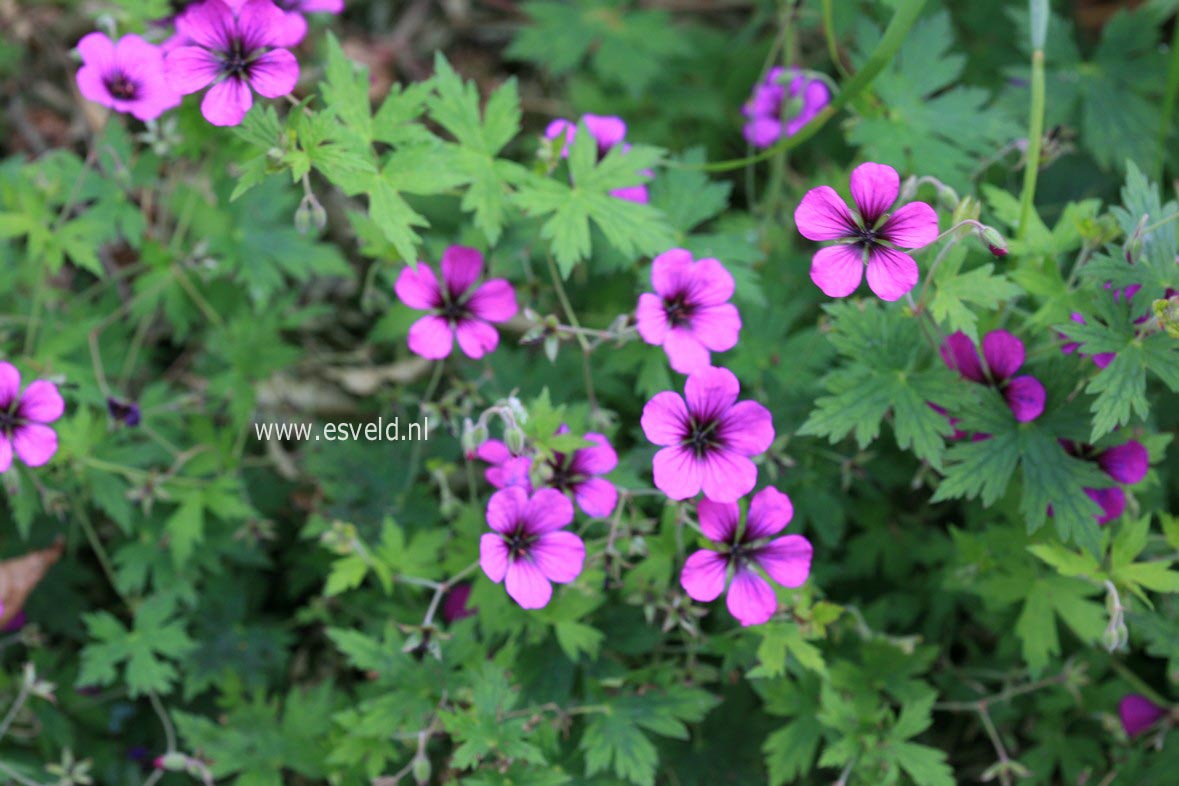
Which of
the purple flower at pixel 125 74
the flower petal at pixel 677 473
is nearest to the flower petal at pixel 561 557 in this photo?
the flower petal at pixel 677 473

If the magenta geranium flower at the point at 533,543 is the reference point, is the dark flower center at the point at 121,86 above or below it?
above

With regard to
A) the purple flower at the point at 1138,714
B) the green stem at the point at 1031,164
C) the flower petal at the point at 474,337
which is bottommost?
the purple flower at the point at 1138,714

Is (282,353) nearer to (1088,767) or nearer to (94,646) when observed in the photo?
(94,646)

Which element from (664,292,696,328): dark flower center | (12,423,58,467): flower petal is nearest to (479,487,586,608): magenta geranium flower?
(664,292,696,328): dark flower center

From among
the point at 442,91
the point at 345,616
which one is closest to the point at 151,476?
the point at 345,616

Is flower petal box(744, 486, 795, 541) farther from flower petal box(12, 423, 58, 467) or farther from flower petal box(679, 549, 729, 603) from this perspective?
flower petal box(12, 423, 58, 467)

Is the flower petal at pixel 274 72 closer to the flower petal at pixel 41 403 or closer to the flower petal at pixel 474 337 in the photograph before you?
the flower petal at pixel 474 337
